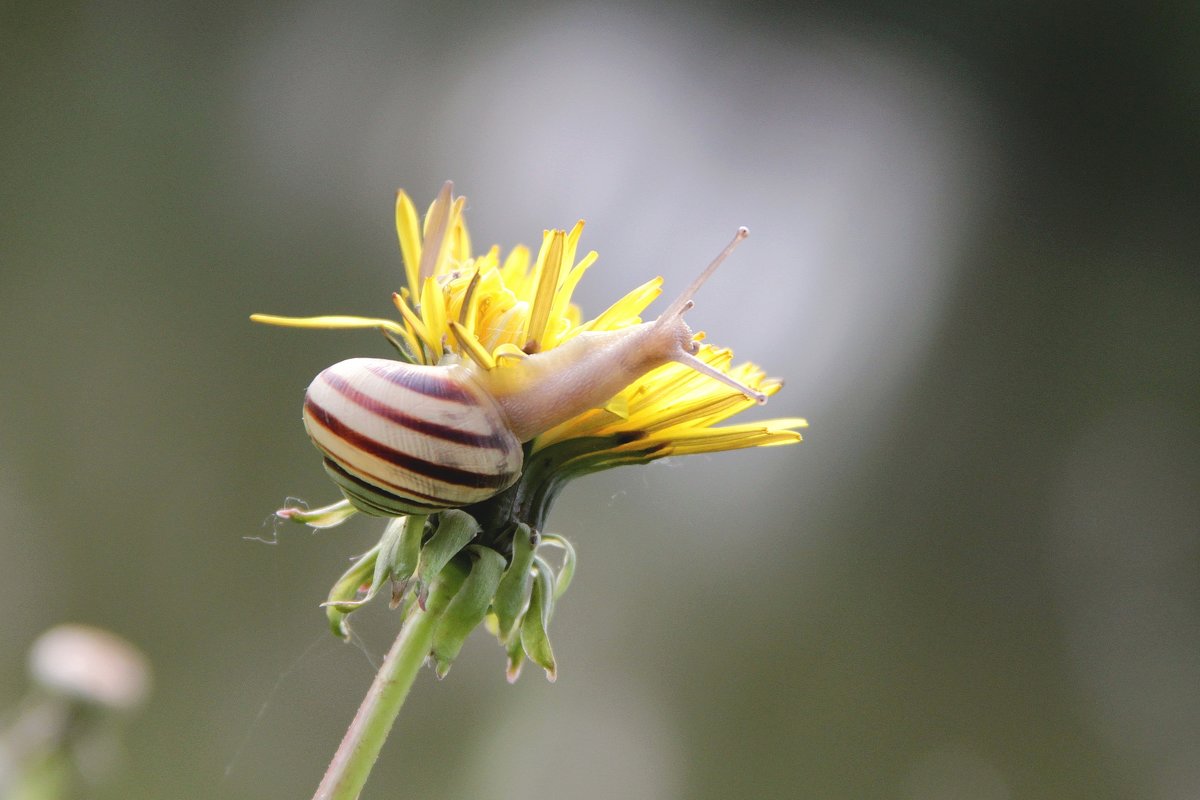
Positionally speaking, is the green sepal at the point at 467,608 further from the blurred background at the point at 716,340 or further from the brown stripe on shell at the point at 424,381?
the blurred background at the point at 716,340

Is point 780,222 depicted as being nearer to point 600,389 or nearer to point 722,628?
point 722,628

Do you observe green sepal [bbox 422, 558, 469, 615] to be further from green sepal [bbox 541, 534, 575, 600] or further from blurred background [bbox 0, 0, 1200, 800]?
blurred background [bbox 0, 0, 1200, 800]

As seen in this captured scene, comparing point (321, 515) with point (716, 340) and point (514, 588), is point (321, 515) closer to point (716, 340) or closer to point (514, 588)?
point (514, 588)

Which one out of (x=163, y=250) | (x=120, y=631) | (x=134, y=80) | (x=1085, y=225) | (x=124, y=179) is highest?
(x=1085, y=225)

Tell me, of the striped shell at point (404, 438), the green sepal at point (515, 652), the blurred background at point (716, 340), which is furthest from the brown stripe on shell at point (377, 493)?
the blurred background at point (716, 340)

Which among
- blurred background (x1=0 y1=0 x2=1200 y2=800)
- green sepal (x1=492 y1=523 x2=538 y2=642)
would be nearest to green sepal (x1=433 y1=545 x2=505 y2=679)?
green sepal (x1=492 y1=523 x2=538 y2=642)

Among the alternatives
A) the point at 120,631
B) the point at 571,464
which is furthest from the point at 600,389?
the point at 120,631
